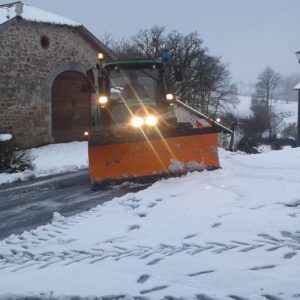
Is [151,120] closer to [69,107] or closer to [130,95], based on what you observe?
[130,95]

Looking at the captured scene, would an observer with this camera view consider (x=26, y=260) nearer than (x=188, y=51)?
Yes

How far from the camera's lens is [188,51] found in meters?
38.8

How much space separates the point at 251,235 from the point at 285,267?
78 centimetres

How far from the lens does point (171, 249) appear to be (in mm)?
3662

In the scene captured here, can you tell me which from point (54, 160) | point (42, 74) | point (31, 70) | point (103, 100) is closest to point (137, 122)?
point (103, 100)

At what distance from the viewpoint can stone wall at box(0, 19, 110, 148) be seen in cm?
1388

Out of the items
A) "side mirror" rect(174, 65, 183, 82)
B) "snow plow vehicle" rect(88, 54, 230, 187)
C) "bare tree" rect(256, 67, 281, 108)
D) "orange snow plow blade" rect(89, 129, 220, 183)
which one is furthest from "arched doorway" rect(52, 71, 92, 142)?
"bare tree" rect(256, 67, 281, 108)

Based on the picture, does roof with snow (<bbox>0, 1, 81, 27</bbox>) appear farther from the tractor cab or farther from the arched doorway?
the tractor cab

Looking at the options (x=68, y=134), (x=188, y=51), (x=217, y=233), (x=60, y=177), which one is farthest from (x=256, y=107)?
(x=217, y=233)

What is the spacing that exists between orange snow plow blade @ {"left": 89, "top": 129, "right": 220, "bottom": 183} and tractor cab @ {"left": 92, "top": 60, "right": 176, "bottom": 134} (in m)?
1.10

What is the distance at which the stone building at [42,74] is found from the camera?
1398cm

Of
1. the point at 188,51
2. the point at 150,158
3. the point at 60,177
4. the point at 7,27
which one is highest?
the point at 188,51

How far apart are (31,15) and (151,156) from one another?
390 inches

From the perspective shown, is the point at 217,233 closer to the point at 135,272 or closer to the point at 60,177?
the point at 135,272
